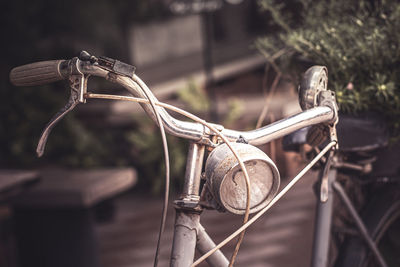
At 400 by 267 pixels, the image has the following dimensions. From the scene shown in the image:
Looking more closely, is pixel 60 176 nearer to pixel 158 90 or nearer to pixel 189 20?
pixel 158 90

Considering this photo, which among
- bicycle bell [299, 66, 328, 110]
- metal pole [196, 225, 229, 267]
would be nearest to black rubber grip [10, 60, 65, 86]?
metal pole [196, 225, 229, 267]

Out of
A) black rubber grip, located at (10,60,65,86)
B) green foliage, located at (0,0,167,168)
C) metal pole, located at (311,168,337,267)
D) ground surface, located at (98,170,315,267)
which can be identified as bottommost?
ground surface, located at (98,170,315,267)

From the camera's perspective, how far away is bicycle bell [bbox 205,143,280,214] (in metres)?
0.75

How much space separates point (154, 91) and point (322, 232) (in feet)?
13.2

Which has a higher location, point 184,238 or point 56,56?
point 56,56

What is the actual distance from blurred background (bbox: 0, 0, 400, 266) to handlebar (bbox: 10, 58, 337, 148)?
322mm

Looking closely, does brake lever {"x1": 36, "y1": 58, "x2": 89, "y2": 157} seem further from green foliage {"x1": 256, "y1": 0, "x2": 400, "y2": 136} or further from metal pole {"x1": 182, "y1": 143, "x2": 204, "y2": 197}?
green foliage {"x1": 256, "y1": 0, "x2": 400, "y2": 136}

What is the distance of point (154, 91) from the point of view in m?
5.06

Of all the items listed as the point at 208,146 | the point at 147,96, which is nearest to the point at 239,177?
the point at 208,146

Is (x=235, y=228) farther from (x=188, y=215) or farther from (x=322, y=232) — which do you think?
(x=188, y=215)

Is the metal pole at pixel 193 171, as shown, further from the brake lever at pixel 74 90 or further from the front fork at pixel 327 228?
the front fork at pixel 327 228

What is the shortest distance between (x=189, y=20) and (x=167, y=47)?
590 millimetres

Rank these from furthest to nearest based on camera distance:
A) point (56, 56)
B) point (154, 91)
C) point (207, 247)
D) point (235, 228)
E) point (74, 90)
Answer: point (56, 56), point (154, 91), point (235, 228), point (207, 247), point (74, 90)

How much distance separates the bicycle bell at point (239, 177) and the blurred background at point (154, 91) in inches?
17.3
